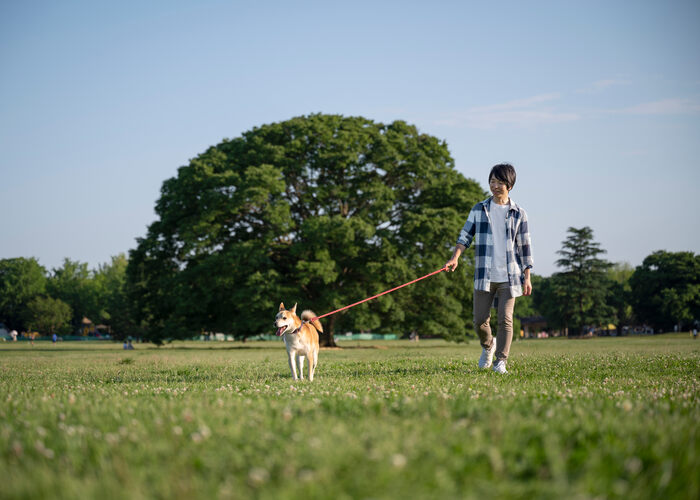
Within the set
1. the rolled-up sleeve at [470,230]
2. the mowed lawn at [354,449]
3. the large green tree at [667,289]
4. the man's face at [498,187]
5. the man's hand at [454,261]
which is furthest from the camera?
the large green tree at [667,289]

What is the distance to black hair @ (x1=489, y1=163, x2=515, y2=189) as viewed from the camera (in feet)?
31.5

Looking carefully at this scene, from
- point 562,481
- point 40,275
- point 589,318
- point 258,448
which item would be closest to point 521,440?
point 562,481

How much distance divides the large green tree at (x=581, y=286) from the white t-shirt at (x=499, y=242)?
77.6m

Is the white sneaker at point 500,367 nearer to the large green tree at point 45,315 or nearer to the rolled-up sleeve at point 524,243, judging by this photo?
the rolled-up sleeve at point 524,243

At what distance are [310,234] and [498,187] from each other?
73.7 feet

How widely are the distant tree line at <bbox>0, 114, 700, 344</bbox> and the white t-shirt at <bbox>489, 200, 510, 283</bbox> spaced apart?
837 inches

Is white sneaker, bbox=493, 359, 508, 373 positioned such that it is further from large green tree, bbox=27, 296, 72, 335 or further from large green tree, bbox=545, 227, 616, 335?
large green tree, bbox=27, 296, 72, 335

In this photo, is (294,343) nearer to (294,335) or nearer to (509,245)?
(294,335)

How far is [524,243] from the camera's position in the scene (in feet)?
32.0

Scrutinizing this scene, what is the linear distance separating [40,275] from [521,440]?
12793 centimetres

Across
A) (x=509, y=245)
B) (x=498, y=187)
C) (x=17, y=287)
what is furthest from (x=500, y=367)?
(x=17, y=287)

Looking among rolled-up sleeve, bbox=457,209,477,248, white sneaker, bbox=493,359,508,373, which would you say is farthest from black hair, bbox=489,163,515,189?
white sneaker, bbox=493,359,508,373

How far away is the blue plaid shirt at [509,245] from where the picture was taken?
958 centimetres

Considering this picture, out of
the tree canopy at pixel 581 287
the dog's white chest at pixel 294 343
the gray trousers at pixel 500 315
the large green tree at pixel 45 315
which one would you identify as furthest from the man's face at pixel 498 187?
the large green tree at pixel 45 315
